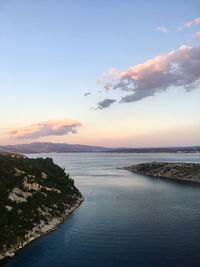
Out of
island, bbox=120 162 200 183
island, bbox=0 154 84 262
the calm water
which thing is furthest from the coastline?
island, bbox=120 162 200 183

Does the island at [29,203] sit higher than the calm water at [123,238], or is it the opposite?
the island at [29,203]

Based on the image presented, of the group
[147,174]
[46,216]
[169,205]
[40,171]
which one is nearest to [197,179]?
[147,174]

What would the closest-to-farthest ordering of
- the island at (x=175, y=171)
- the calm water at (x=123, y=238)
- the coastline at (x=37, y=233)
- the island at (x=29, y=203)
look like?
the calm water at (x=123, y=238) → the coastline at (x=37, y=233) → the island at (x=29, y=203) → the island at (x=175, y=171)

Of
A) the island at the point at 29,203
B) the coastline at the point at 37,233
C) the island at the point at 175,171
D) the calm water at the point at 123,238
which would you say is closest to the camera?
the calm water at the point at 123,238

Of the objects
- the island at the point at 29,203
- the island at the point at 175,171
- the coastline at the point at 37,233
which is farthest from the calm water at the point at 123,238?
the island at the point at 175,171

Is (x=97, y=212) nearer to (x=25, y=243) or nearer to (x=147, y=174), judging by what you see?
(x=25, y=243)

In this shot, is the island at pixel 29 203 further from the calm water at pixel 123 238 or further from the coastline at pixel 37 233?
the calm water at pixel 123 238
